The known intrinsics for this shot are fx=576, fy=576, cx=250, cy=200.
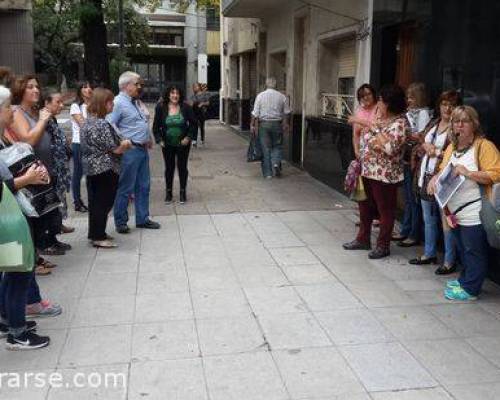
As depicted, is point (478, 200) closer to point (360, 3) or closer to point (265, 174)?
point (360, 3)

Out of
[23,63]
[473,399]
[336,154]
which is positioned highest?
[23,63]

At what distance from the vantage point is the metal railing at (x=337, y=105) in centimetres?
905

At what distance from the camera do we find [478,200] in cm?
449

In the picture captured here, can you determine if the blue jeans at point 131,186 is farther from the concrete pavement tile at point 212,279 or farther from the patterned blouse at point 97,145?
the concrete pavement tile at point 212,279

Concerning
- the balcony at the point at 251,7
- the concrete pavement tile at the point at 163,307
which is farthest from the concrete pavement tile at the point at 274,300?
the balcony at the point at 251,7

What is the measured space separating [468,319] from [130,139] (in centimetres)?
412

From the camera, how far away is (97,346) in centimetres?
386

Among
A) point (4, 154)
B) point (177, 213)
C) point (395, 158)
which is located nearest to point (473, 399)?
point (395, 158)

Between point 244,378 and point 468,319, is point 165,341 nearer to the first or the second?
point 244,378

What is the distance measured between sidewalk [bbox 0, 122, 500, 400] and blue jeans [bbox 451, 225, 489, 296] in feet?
0.58

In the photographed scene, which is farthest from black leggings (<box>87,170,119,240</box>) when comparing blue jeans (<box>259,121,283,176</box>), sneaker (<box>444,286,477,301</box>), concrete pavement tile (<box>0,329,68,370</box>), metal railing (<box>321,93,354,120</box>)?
blue jeans (<box>259,121,283,176</box>)

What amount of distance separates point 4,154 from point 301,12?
863 centimetres

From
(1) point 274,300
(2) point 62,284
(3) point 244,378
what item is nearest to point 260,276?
(1) point 274,300

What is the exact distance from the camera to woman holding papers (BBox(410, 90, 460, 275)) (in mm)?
5191
